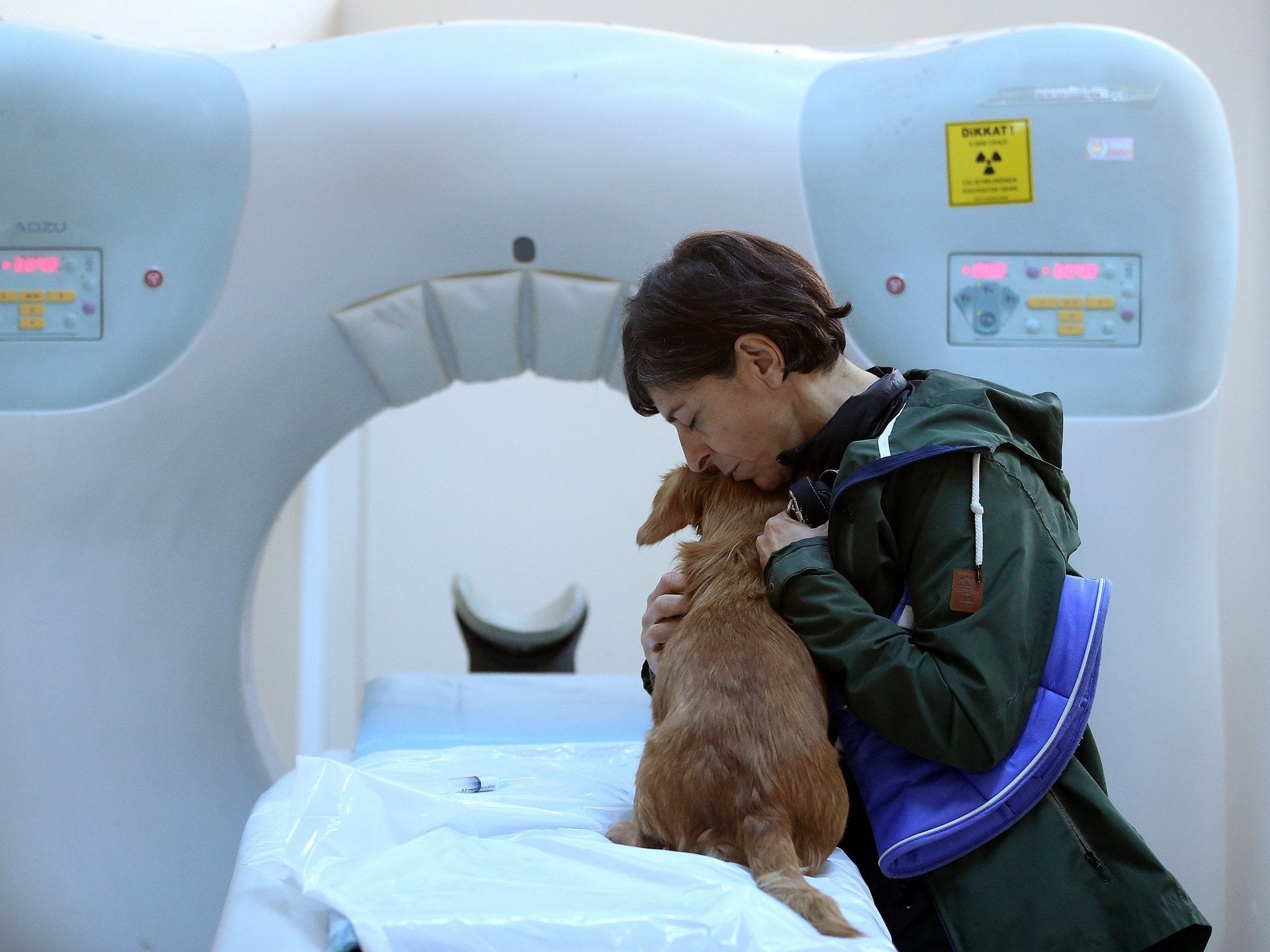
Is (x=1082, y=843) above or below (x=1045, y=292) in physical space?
below

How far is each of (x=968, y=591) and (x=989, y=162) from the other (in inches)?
42.0

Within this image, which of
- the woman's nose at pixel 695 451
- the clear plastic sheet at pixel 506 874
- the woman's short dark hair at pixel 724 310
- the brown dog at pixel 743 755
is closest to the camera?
the clear plastic sheet at pixel 506 874

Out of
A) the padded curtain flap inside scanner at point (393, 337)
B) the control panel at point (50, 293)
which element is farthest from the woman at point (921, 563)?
the control panel at point (50, 293)

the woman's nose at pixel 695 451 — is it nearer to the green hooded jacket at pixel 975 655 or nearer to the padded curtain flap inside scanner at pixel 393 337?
the green hooded jacket at pixel 975 655

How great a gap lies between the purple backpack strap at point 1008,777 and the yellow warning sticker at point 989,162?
97 centimetres

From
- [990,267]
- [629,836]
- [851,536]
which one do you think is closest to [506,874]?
[629,836]

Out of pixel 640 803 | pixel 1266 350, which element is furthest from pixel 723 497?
pixel 1266 350

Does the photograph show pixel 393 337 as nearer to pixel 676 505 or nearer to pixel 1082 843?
pixel 676 505

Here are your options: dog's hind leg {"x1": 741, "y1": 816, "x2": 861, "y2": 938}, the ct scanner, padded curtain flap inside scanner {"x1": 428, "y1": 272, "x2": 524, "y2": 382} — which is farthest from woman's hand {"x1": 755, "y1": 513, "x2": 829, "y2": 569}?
padded curtain flap inside scanner {"x1": 428, "y1": 272, "x2": 524, "y2": 382}

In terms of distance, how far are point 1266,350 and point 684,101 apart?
1.34m

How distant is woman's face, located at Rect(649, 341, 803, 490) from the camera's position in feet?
4.22

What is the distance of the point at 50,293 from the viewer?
2016 millimetres

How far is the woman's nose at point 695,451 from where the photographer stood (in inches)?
53.9

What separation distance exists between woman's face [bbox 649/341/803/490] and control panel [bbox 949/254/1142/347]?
796 millimetres
